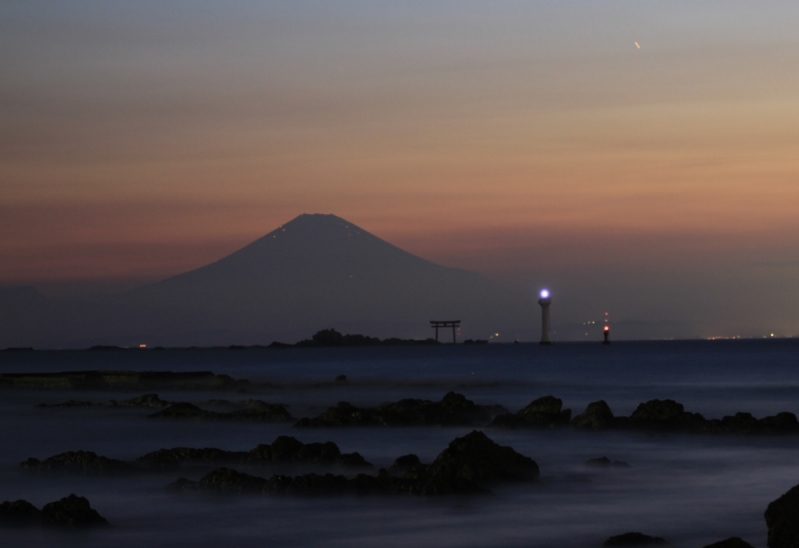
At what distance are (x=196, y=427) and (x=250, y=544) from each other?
657 inches

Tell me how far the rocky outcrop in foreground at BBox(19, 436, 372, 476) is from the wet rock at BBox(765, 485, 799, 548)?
9.34 m

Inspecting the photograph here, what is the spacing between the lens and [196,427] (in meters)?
30.3

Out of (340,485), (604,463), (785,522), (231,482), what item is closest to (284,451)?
(231,482)

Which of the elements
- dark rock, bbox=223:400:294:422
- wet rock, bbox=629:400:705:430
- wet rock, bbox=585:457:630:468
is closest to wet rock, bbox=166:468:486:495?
wet rock, bbox=585:457:630:468

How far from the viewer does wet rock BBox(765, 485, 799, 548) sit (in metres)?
11.0

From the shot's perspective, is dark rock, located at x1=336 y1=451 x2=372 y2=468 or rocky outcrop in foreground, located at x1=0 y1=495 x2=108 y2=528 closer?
rocky outcrop in foreground, located at x1=0 y1=495 x2=108 y2=528

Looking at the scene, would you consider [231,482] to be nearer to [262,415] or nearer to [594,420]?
[594,420]

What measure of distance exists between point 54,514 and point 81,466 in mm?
5595

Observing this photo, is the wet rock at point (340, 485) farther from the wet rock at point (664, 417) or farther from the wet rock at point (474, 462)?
the wet rock at point (664, 417)

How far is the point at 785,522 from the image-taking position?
11.1 metres

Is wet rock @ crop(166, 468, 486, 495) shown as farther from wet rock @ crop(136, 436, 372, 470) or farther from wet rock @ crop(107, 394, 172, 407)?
wet rock @ crop(107, 394, 172, 407)

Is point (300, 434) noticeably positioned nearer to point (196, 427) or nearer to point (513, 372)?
point (196, 427)

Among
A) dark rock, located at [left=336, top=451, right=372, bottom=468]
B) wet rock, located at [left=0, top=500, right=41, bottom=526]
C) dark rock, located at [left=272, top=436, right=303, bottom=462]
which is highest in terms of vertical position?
dark rock, located at [left=272, top=436, right=303, bottom=462]

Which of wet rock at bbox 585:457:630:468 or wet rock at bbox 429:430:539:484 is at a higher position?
wet rock at bbox 429:430:539:484
